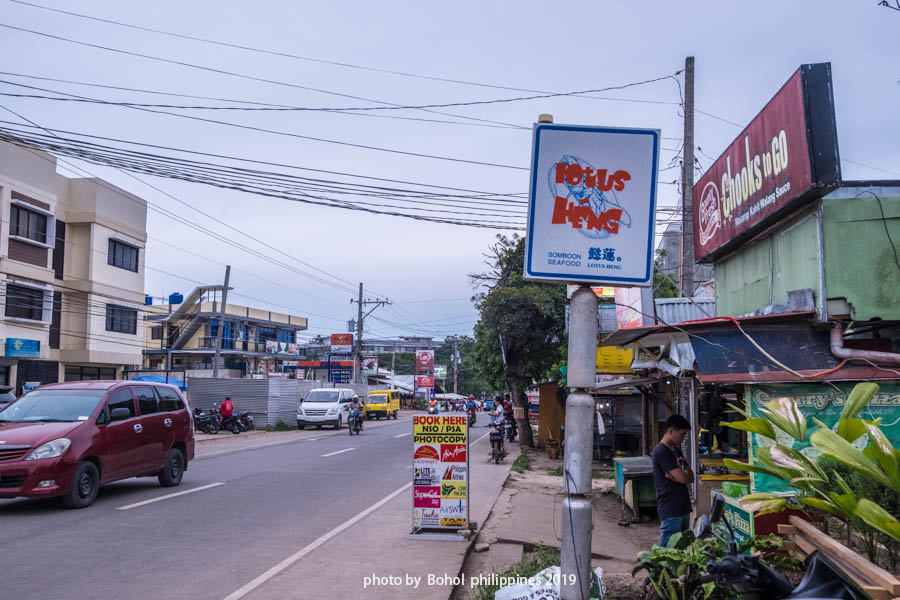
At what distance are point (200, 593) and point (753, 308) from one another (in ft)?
27.8

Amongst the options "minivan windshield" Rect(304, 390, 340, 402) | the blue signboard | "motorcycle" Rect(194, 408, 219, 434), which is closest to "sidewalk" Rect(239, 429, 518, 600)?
"motorcycle" Rect(194, 408, 219, 434)

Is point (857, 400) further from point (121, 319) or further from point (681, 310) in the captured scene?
point (121, 319)

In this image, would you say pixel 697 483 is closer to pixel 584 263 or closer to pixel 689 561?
pixel 689 561

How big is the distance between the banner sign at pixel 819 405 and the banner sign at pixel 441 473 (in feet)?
11.8

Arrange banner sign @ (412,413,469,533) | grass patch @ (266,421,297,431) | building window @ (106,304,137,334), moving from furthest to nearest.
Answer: grass patch @ (266,421,297,431), building window @ (106,304,137,334), banner sign @ (412,413,469,533)

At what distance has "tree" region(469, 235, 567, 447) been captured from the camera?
25016mm

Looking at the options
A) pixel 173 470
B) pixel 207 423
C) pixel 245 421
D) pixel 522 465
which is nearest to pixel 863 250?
pixel 173 470

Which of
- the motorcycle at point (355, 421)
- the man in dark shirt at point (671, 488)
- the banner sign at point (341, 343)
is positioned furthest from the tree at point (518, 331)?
the banner sign at point (341, 343)

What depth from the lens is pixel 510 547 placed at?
865 centimetres

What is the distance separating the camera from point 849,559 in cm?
378

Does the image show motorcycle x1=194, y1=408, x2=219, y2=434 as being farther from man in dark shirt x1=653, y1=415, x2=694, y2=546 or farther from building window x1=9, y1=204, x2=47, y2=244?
man in dark shirt x1=653, y1=415, x2=694, y2=546

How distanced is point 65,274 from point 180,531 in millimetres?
28235

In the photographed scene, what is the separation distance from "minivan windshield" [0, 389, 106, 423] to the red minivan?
13mm

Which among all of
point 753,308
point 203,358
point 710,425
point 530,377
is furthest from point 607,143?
point 203,358
